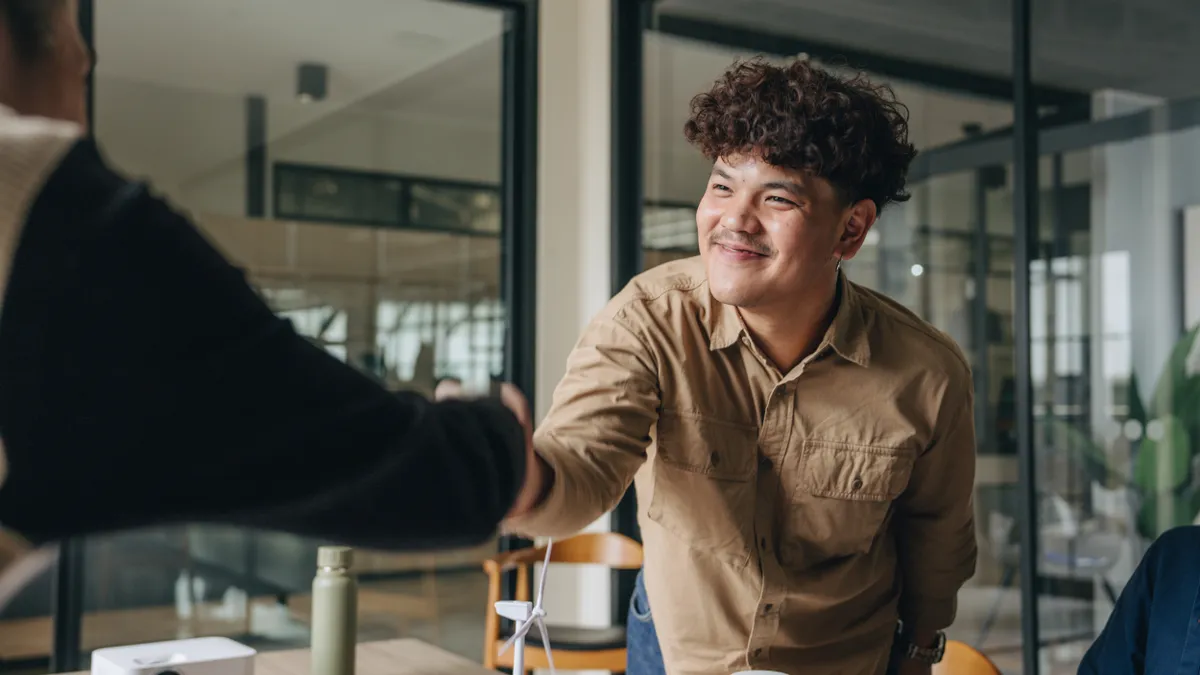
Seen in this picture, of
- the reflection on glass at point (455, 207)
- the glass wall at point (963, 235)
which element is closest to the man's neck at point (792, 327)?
the glass wall at point (963, 235)

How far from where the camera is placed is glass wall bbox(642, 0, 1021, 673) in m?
2.92

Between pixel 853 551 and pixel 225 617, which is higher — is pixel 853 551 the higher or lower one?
the higher one

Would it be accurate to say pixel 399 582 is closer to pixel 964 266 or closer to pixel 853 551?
pixel 964 266

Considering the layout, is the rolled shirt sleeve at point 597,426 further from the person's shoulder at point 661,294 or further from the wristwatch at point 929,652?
the wristwatch at point 929,652

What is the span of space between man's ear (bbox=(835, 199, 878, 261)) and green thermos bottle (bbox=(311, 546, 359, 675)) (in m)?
0.97

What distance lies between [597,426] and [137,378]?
0.96 m

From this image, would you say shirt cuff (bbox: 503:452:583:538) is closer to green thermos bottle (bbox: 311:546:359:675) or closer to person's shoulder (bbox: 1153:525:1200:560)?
green thermos bottle (bbox: 311:546:359:675)

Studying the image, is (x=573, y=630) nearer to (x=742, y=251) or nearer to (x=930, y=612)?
(x=930, y=612)

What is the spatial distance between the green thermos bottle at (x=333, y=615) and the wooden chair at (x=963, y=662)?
1017 millimetres

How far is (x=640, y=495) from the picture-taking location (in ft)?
5.98

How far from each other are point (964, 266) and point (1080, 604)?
3.09 ft

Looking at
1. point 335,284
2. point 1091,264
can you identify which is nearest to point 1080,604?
point 1091,264

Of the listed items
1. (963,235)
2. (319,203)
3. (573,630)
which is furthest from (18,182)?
(319,203)

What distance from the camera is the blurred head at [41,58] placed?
494 millimetres
